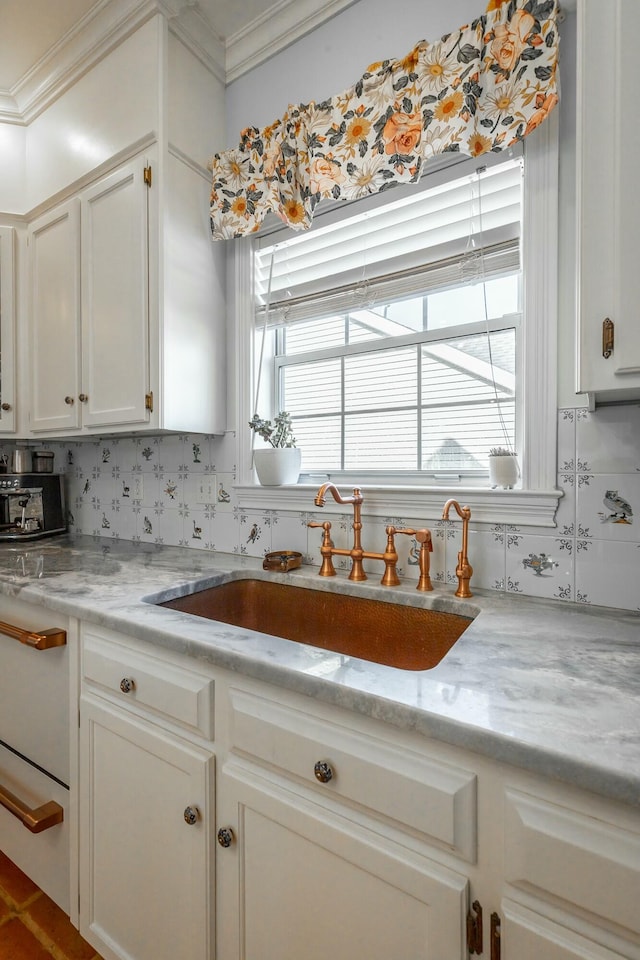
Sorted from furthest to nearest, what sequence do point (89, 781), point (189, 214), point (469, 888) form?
1. point (189, 214)
2. point (89, 781)
3. point (469, 888)

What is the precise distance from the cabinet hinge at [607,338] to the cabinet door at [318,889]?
818mm

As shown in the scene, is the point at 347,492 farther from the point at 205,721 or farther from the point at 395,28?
the point at 395,28

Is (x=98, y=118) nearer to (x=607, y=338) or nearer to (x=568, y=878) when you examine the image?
(x=607, y=338)

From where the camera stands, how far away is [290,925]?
84cm

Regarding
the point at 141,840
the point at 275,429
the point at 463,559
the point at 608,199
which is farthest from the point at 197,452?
the point at 608,199

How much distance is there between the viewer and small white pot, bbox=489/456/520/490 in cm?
129

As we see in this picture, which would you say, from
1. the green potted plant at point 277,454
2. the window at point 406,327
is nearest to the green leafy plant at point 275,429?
the green potted plant at point 277,454

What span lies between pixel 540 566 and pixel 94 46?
225 cm

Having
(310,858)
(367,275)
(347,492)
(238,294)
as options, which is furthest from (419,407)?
(310,858)

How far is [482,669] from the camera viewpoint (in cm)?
81

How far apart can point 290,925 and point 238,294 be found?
177 centimetres

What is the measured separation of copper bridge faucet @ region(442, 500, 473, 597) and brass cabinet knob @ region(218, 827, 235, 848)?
0.71m

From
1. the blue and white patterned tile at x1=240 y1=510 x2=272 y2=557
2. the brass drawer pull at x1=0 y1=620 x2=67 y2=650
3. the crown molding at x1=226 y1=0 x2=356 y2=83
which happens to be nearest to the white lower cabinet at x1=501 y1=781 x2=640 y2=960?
the brass drawer pull at x1=0 y1=620 x2=67 y2=650

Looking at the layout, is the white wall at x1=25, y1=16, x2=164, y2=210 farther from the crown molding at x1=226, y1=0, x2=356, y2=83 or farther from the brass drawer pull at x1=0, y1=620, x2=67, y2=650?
the brass drawer pull at x1=0, y1=620, x2=67, y2=650
